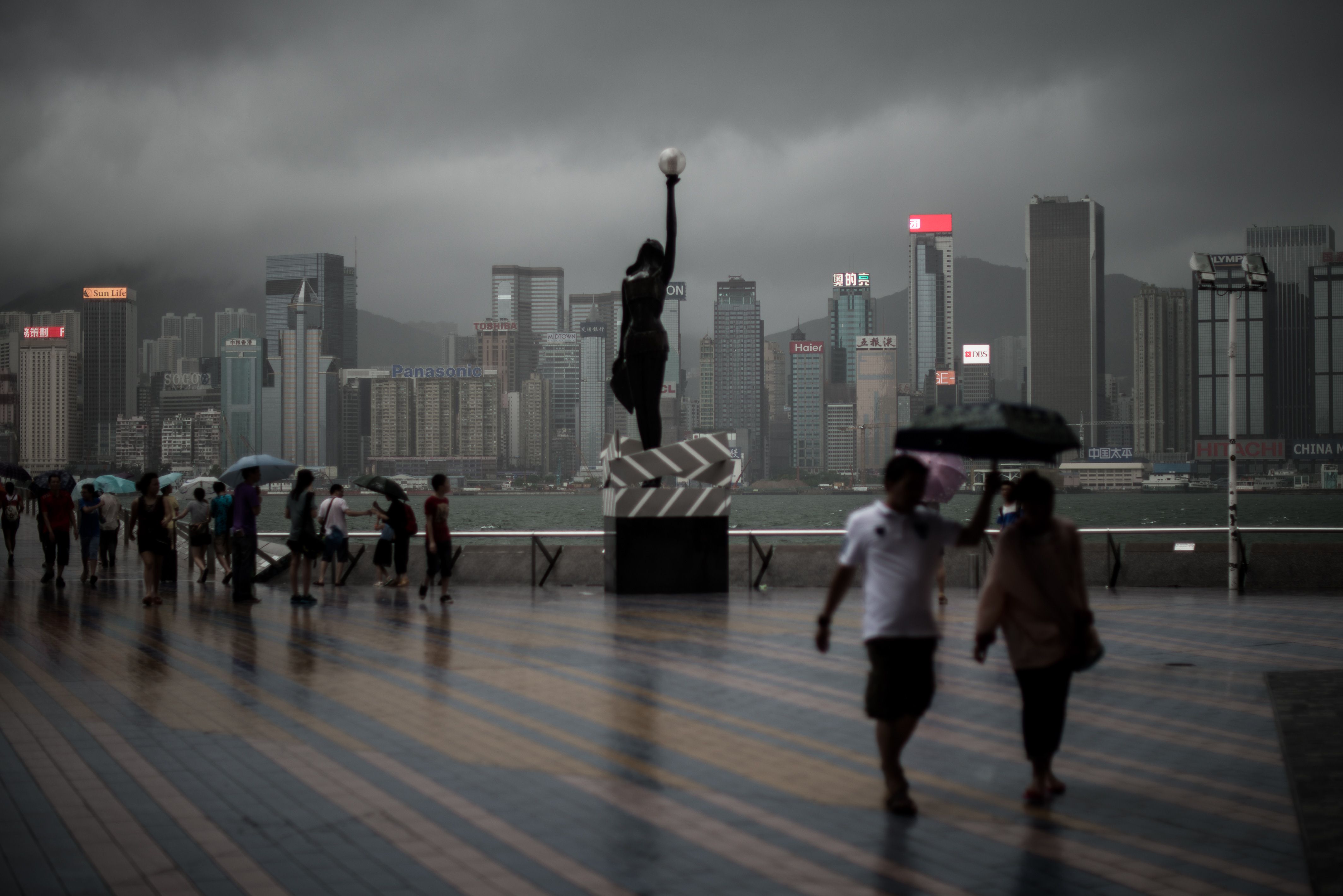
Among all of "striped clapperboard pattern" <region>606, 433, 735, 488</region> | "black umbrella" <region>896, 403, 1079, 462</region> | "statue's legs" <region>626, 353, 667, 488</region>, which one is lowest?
"striped clapperboard pattern" <region>606, 433, 735, 488</region>

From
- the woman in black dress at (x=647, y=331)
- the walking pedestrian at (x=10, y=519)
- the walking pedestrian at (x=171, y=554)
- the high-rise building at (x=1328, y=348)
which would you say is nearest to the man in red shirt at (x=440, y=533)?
the woman in black dress at (x=647, y=331)

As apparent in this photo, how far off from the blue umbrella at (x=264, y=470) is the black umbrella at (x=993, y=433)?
13.7 m

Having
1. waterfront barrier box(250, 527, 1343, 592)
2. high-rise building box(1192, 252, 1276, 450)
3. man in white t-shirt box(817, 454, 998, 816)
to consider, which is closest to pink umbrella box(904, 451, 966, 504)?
waterfront barrier box(250, 527, 1343, 592)

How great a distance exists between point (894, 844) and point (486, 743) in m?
2.73

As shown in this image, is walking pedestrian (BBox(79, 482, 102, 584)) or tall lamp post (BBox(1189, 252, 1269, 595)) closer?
tall lamp post (BBox(1189, 252, 1269, 595))

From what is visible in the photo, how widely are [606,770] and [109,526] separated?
55.3ft

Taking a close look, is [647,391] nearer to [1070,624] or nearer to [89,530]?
[89,530]

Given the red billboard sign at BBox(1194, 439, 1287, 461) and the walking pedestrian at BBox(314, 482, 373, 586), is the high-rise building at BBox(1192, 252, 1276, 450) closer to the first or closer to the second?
the red billboard sign at BBox(1194, 439, 1287, 461)

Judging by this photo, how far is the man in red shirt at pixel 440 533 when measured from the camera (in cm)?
1531

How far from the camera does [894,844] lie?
5.23m

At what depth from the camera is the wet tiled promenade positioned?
4.89 meters

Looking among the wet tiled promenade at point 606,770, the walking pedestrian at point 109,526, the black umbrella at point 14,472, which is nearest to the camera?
the wet tiled promenade at point 606,770

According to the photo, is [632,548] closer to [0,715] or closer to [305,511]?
[305,511]

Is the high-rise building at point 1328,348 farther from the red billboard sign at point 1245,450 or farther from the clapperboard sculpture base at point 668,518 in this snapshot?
the clapperboard sculpture base at point 668,518
